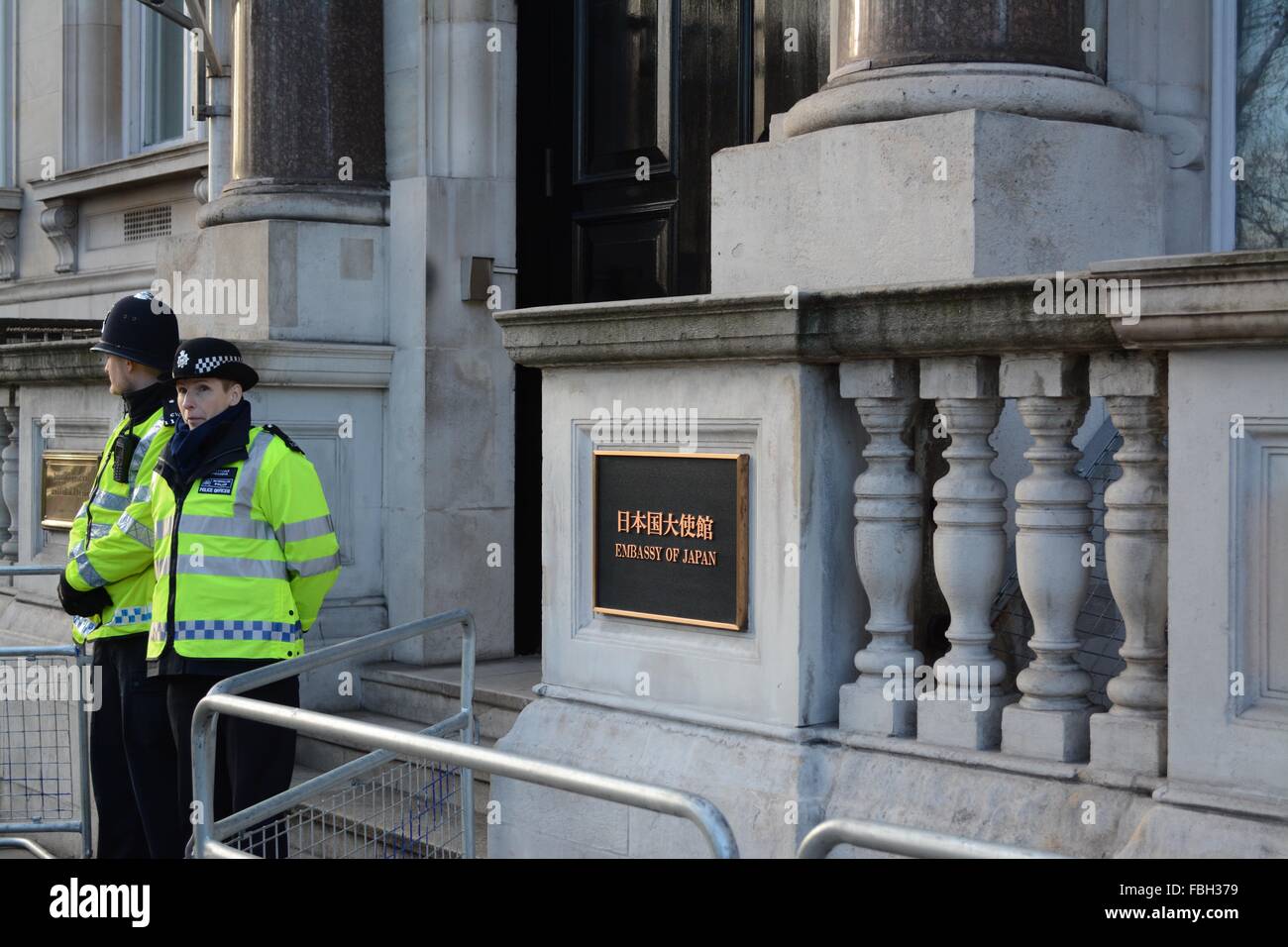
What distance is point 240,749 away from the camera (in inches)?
205

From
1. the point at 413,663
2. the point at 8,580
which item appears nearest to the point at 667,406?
the point at 413,663

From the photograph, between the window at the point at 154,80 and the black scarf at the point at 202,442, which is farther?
the window at the point at 154,80

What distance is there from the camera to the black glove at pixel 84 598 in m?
5.79

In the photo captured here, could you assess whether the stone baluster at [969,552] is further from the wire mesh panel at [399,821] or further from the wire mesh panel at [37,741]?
the wire mesh panel at [37,741]

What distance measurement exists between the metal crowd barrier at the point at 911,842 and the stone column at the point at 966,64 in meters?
2.71

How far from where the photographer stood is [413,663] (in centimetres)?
772

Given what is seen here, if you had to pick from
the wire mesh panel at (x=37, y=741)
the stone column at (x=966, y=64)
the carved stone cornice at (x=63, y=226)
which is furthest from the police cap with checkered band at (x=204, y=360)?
the carved stone cornice at (x=63, y=226)

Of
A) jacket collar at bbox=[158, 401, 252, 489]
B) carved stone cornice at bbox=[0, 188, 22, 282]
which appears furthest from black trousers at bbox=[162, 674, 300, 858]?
carved stone cornice at bbox=[0, 188, 22, 282]

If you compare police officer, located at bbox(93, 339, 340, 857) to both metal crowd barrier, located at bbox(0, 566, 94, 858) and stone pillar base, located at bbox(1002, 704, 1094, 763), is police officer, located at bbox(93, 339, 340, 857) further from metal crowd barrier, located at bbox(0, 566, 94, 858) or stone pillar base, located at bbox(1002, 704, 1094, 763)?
stone pillar base, located at bbox(1002, 704, 1094, 763)

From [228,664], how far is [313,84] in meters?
3.83

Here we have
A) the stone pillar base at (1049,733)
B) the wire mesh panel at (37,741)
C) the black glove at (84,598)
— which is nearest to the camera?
the stone pillar base at (1049,733)

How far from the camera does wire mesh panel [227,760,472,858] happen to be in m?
5.27

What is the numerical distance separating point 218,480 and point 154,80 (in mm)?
7630
